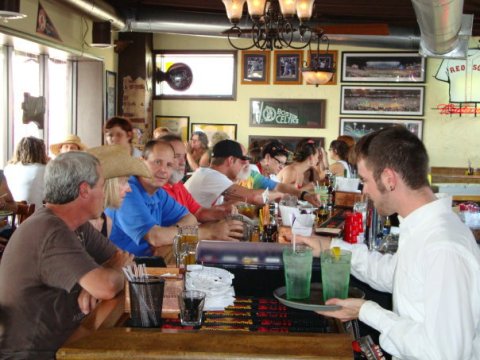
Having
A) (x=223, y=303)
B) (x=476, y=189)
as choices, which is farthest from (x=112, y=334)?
(x=476, y=189)

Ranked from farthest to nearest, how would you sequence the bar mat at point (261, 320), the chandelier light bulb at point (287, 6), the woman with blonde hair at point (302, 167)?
the woman with blonde hair at point (302, 167) → the chandelier light bulb at point (287, 6) → the bar mat at point (261, 320)

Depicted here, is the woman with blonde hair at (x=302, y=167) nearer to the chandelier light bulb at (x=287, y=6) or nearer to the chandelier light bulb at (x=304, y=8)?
the chandelier light bulb at (x=304, y=8)

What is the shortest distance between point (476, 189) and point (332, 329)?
8253mm

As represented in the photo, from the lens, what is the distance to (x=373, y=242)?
10.2ft

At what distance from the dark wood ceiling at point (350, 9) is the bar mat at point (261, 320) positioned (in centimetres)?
623

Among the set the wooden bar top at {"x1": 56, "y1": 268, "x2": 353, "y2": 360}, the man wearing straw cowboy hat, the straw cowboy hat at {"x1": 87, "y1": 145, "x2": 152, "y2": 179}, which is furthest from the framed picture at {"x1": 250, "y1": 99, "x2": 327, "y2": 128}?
the wooden bar top at {"x1": 56, "y1": 268, "x2": 353, "y2": 360}

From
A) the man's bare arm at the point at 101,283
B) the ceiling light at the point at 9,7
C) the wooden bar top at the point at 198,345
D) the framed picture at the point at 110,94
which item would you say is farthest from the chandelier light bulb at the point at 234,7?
the framed picture at the point at 110,94

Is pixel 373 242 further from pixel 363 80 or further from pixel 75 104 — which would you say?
pixel 363 80

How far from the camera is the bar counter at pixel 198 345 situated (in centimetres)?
151

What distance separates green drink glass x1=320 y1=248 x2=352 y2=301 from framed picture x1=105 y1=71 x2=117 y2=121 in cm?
699

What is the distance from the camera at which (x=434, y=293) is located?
157 cm

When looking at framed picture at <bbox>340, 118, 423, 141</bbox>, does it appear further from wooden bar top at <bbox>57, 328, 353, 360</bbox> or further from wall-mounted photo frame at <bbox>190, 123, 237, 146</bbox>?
wooden bar top at <bbox>57, 328, 353, 360</bbox>

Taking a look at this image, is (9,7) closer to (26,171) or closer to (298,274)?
(26,171)

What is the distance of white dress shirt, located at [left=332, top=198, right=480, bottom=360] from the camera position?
155 cm
